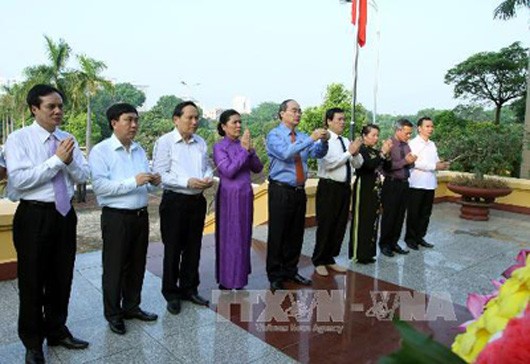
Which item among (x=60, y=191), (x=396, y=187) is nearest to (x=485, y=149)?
(x=396, y=187)

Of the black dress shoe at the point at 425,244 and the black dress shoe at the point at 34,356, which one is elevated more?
the black dress shoe at the point at 34,356

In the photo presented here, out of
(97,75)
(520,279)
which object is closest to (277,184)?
(520,279)

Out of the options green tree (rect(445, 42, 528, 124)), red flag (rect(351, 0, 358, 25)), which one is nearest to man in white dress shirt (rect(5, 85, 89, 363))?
red flag (rect(351, 0, 358, 25))

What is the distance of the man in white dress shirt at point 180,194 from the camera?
9.64 feet

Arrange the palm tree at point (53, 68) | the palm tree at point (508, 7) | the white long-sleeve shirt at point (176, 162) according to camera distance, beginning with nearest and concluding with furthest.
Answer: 1. the white long-sleeve shirt at point (176, 162)
2. the palm tree at point (508, 7)
3. the palm tree at point (53, 68)

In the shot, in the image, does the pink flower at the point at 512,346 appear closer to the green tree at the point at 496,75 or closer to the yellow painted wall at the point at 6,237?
the yellow painted wall at the point at 6,237

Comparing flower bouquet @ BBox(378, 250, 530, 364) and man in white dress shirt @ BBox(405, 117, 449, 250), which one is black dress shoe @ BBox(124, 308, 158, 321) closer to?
flower bouquet @ BBox(378, 250, 530, 364)

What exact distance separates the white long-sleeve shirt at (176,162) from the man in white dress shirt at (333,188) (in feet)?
3.84

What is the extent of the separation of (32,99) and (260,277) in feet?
7.34

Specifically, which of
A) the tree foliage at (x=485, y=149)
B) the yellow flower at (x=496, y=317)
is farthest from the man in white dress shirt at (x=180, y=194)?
the tree foliage at (x=485, y=149)

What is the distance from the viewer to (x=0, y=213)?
3.41 metres

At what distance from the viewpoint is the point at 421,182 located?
482cm

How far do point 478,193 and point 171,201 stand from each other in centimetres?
490

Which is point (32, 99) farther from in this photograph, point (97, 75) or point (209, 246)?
point (97, 75)
